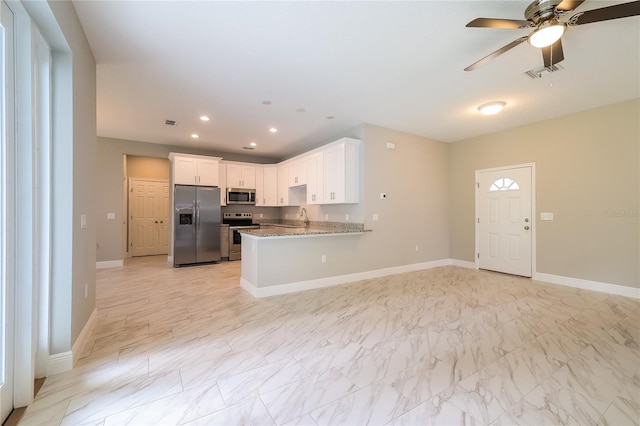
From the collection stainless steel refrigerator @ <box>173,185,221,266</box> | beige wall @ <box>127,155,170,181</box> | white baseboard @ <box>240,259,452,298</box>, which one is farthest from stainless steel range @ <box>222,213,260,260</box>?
beige wall @ <box>127,155,170,181</box>

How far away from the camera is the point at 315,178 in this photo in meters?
5.40

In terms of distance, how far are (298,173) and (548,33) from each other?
4537mm

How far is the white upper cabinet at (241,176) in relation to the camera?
268 inches

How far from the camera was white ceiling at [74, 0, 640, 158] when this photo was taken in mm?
2201

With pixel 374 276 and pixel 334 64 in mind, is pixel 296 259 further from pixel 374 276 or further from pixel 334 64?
pixel 334 64

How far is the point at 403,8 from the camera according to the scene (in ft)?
6.96

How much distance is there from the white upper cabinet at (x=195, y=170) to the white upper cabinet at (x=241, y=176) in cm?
38

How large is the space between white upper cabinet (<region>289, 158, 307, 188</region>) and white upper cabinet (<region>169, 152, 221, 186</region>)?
175 cm

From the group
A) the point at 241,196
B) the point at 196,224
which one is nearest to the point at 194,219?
the point at 196,224

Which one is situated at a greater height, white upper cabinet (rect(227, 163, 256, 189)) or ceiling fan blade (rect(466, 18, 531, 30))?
ceiling fan blade (rect(466, 18, 531, 30))

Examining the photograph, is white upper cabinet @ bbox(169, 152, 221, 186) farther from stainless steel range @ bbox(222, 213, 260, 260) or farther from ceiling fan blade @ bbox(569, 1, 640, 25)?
ceiling fan blade @ bbox(569, 1, 640, 25)

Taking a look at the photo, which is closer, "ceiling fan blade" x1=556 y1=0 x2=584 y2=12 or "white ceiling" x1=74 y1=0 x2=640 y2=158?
"ceiling fan blade" x1=556 y1=0 x2=584 y2=12

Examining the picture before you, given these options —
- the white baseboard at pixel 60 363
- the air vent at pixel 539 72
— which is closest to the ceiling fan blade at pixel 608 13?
the air vent at pixel 539 72

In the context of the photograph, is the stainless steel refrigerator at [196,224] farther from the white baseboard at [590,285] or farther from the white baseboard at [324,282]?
the white baseboard at [590,285]
